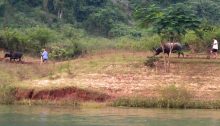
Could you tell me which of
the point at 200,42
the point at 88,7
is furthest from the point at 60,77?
the point at 88,7

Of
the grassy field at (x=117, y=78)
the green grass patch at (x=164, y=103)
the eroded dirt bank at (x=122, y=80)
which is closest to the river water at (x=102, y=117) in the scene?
the green grass patch at (x=164, y=103)

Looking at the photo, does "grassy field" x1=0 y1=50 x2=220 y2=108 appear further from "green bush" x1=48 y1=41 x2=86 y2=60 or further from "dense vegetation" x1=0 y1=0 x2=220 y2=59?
"dense vegetation" x1=0 y1=0 x2=220 y2=59

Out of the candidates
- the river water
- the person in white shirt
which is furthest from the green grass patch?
the person in white shirt

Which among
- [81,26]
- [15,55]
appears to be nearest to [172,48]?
[15,55]

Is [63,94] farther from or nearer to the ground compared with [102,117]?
farther from the ground

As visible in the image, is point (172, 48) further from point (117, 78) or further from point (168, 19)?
point (117, 78)

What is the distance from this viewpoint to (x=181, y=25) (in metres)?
41.1

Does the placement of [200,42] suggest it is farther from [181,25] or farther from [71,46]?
[71,46]

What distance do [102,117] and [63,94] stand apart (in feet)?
26.9

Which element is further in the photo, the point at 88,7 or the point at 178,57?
the point at 88,7

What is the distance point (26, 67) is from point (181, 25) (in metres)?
10.7

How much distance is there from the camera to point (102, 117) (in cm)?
2853

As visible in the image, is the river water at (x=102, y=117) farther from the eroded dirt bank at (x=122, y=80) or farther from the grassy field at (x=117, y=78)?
the eroded dirt bank at (x=122, y=80)

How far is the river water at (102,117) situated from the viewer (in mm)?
26045
